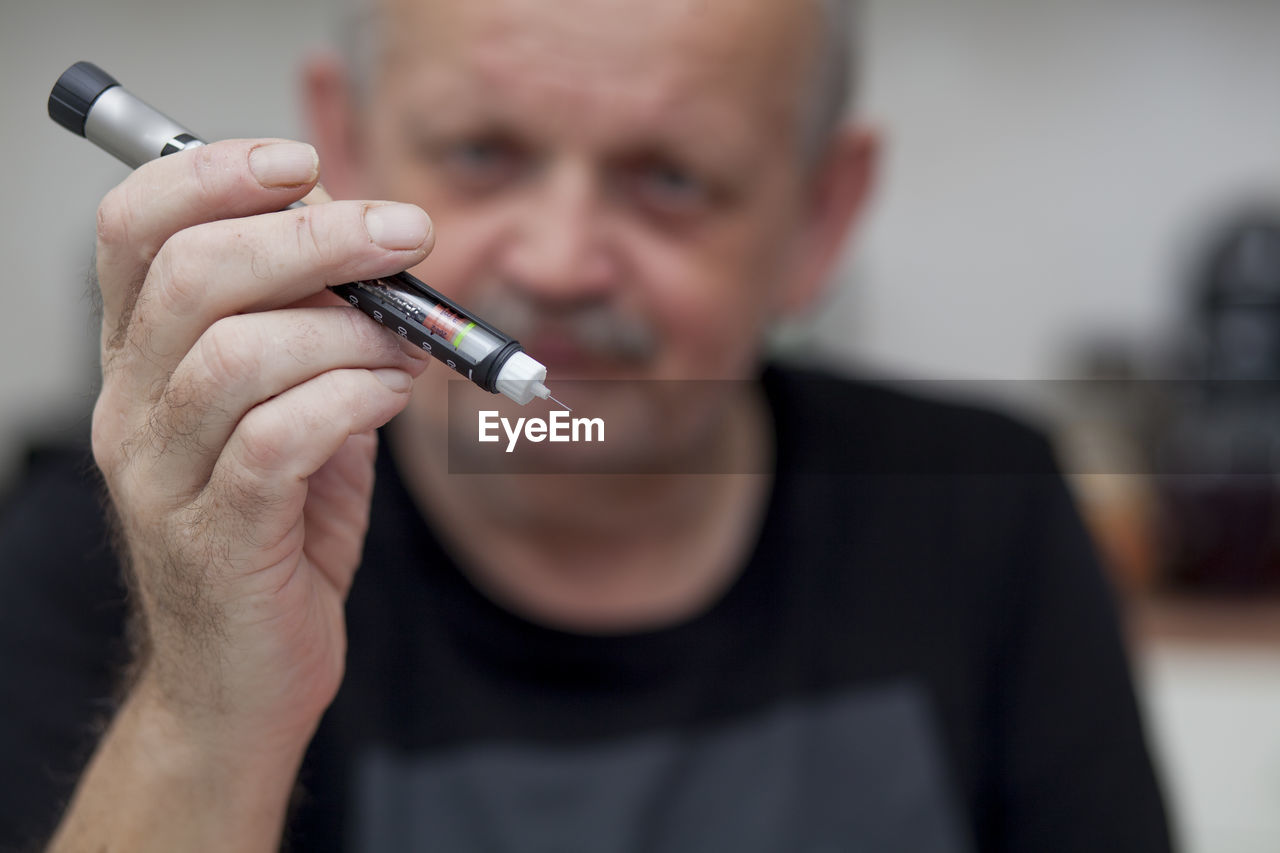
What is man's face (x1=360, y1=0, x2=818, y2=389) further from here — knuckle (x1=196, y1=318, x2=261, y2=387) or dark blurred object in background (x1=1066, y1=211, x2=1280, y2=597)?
dark blurred object in background (x1=1066, y1=211, x2=1280, y2=597)

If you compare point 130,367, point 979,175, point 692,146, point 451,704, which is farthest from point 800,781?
point 979,175

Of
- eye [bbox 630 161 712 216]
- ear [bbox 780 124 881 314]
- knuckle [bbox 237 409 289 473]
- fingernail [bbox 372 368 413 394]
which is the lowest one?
knuckle [bbox 237 409 289 473]

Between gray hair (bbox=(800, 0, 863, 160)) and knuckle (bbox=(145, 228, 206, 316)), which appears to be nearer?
knuckle (bbox=(145, 228, 206, 316))

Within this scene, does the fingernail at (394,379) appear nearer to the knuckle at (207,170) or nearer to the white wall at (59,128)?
the knuckle at (207,170)

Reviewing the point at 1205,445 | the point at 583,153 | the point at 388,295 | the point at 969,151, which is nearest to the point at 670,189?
the point at 583,153

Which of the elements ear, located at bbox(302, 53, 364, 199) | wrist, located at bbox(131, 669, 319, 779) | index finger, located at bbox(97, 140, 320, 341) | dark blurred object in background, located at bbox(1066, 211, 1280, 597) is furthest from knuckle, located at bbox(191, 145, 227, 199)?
dark blurred object in background, located at bbox(1066, 211, 1280, 597)
